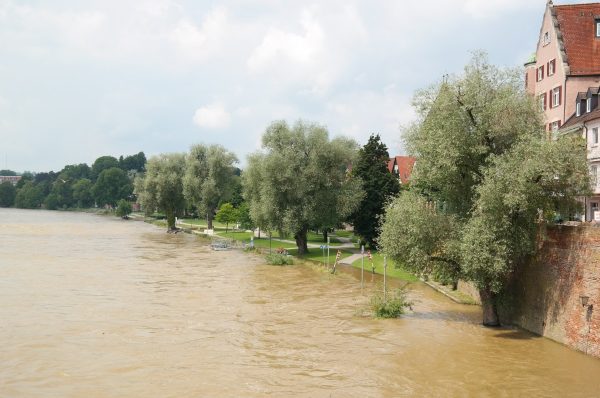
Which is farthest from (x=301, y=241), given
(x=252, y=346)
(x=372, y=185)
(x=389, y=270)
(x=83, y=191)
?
(x=83, y=191)

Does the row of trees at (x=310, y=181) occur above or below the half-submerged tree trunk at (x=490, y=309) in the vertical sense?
above

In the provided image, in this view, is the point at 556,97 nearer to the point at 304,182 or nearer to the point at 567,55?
the point at 567,55

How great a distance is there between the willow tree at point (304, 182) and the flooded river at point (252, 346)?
14437 mm

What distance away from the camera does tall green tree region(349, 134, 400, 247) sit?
56.7m

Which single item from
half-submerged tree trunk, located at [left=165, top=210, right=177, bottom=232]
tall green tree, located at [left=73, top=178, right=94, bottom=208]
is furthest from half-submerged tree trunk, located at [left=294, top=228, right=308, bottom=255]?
tall green tree, located at [left=73, top=178, right=94, bottom=208]

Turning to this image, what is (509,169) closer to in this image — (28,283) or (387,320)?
(387,320)

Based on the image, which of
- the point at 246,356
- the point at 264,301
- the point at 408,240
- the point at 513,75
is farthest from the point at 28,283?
the point at 513,75

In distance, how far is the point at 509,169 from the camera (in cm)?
2409

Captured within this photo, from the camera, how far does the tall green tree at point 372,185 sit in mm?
56688

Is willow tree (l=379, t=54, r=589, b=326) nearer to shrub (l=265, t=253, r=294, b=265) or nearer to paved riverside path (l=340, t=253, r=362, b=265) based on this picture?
paved riverside path (l=340, t=253, r=362, b=265)

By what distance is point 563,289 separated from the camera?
23031 millimetres

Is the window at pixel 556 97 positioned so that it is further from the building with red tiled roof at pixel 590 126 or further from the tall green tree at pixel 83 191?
the tall green tree at pixel 83 191

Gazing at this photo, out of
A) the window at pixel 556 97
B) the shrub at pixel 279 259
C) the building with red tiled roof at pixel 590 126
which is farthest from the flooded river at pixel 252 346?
the window at pixel 556 97

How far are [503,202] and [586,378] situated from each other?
24.5 ft
